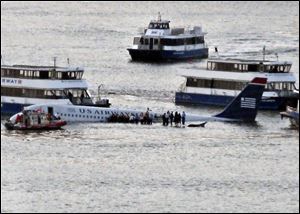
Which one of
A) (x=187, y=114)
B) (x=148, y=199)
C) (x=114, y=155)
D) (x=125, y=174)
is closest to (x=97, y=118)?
(x=187, y=114)

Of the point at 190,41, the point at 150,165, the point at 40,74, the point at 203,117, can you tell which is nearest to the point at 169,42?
the point at 190,41

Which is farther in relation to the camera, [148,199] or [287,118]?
[287,118]

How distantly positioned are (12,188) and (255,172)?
13689 mm

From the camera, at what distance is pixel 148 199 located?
3514 inches

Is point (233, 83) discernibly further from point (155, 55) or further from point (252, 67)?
point (155, 55)

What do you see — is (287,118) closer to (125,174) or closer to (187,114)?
(187,114)

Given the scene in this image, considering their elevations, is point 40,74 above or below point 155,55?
below

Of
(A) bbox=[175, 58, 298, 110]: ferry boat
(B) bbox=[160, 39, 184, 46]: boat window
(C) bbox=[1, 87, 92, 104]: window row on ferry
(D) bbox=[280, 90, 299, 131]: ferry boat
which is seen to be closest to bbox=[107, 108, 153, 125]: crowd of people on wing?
(C) bbox=[1, 87, 92, 104]: window row on ferry

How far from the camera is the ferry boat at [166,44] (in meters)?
167

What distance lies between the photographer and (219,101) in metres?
131

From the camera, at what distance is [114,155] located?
4082 inches

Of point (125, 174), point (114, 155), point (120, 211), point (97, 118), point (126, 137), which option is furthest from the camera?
point (97, 118)

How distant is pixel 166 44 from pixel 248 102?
49.7 m

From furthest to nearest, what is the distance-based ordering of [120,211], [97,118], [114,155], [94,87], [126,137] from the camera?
[94,87]
[97,118]
[126,137]
[114,155]
[120,211]
